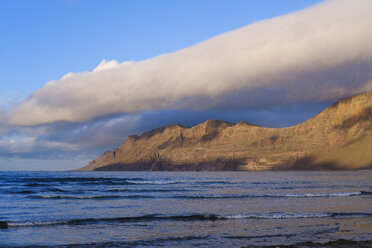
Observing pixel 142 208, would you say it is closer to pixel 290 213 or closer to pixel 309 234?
pixel 290 213

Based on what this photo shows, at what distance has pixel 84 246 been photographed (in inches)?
851

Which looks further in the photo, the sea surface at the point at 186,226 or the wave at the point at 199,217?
the wave at the point at 199,217

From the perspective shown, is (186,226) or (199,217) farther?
(199,217)

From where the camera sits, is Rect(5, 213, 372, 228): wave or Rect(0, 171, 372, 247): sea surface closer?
Rect(0, 171, 372, 247): sea surface

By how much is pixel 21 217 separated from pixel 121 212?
348 inches

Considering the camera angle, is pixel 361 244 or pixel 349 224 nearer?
pixel 361 244

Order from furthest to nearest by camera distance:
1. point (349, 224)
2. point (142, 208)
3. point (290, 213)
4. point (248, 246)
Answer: point (142, 208)
point (290, 213)
point (349, 224)
point (248, 246)

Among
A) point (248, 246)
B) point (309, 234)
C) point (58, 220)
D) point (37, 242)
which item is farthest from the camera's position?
point (58, 220)

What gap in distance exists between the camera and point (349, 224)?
94.2 ft

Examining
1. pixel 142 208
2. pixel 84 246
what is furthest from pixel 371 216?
pixel 84 246

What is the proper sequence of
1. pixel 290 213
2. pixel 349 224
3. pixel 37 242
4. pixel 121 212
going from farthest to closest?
1. pixel 121 212
2. pixel 290 213
3. pixel 349 224
4. pixel 37 242

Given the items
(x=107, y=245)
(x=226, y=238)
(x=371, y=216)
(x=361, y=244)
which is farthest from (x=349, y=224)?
(x=107, y=245)

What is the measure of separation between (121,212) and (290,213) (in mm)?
15822

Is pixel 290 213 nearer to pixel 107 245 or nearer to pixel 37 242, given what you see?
pixel 107 245
